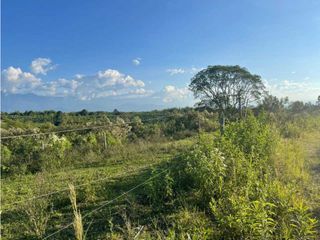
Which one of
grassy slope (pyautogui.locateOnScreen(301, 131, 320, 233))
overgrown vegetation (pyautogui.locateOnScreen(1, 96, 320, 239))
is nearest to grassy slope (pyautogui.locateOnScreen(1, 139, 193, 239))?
overgrown vegetation (pyautogui.locateOnScreen(1, 96, 320, 239))

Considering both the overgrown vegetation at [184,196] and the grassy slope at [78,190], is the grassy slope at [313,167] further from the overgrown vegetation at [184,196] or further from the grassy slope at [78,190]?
the grassy slope at [78,190]

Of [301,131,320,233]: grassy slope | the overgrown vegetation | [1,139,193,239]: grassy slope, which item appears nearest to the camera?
the overgrown vegetation

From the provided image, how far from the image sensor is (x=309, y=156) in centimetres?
931

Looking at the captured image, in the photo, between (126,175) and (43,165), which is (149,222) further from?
(43,165)

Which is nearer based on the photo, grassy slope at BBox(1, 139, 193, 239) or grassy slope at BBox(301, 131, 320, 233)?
grassy slope at BBox(1, 139, 193, 239)

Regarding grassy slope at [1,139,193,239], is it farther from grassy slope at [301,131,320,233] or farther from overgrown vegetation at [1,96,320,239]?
grassy slope at [301,131,320,233]

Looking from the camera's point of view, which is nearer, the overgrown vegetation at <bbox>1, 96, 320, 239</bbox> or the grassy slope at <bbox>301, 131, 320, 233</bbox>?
the overgrown vegetation at <bbox>1, 96, 320, 239</bbox>

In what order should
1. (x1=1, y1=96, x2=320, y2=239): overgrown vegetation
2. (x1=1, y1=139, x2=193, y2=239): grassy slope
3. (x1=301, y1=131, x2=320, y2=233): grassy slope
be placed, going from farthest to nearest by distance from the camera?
(x1=301, y1=131, x2=320, y2=233): grassy slope, (x1=1, y1=139, x2=193, y2=239): grassy slope, (x1=1, y1=96, x2=320, y2=239): overgrown vegetation

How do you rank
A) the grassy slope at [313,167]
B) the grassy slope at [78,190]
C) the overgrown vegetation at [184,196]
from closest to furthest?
the overgrown vegetation at [184,196] → the grassy slope at [78,190] → the grassy slope at [313,167]

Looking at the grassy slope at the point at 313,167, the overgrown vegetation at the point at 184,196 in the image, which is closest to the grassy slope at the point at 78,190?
the overgrown vegetation at the point at 184,196

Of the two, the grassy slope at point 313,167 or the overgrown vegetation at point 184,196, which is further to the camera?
the grassy slope at point 313,167

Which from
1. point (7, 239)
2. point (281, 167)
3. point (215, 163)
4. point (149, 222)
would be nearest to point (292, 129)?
point (281, 167)

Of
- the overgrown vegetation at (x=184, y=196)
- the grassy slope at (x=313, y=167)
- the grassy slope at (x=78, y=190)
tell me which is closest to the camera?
the overgrown vegetation at (x=184, y=196)

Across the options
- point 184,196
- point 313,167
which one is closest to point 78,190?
point 184,196
